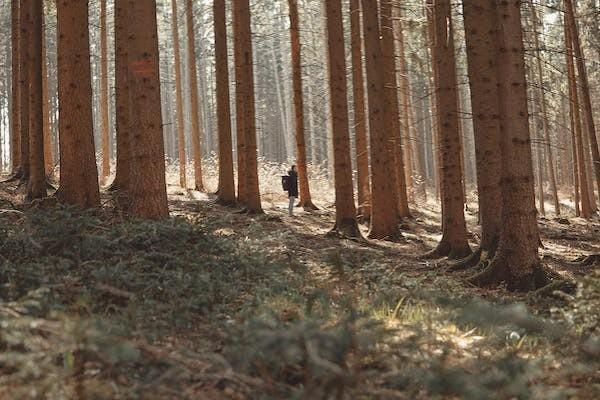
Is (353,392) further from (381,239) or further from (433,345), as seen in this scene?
(381,239)

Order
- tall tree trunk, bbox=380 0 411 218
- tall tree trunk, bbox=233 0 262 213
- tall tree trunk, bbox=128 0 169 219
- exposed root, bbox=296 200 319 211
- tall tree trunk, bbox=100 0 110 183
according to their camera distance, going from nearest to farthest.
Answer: tall tree trunk, bbox=128 0 169 219 < tall tree trunk, bbox=233 0 262 213 < tall tree trunk, bbox=380 0 411 218 < exposed root, bbox=296 200 319 211 < tall tree trunk, bbox=100 0 110 183

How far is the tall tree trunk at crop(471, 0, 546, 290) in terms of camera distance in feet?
24.6

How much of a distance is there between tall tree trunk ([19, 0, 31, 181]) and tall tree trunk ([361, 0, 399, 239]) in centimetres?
719

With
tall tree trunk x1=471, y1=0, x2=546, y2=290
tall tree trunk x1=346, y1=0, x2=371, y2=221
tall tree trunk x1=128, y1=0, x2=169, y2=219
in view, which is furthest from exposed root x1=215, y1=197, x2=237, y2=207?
tall tree trunk x1=471, y1=0, x2=546, y2=290

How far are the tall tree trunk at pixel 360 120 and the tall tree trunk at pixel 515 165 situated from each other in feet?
31.1

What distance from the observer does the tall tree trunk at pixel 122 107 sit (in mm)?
12359

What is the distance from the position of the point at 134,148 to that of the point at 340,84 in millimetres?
6727

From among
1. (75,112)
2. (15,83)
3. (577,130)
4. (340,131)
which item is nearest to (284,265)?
(75,112)

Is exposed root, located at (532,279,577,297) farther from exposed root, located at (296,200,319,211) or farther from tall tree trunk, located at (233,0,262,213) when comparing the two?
exposed root, located at (296,200,319,211)

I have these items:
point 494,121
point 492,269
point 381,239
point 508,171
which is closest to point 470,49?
point 494,121

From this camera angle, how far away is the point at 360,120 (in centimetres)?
1708

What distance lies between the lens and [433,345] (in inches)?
180

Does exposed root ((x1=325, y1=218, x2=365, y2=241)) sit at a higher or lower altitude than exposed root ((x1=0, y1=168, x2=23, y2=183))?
lower

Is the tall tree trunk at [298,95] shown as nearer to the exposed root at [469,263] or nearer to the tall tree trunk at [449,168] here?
A: the tall tree trunk at [449,168]
